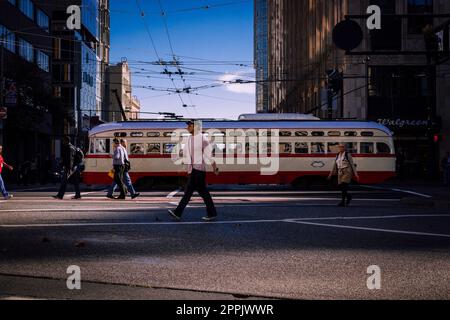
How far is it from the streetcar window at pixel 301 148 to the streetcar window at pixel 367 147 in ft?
8.08

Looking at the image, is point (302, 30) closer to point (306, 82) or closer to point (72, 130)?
point (306, 82)

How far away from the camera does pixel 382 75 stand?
41.2 m

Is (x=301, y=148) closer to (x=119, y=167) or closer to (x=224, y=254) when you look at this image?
(x=119, y=167)

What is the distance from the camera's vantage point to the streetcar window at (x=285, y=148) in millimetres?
26422

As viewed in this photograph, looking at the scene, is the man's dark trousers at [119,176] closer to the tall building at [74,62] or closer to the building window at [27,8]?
the building window at [27,8]

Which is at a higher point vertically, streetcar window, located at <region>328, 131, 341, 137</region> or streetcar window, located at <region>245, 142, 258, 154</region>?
streetcar window, located at <region>328, 131, 341, 137</region>

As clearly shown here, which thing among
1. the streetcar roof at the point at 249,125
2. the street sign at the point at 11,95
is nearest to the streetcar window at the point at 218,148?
the streetcar roof at the point at 249,125

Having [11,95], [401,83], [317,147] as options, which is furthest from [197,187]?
[401,83]

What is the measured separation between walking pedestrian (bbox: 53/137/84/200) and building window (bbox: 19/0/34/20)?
108 ft

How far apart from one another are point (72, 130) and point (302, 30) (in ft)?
98.3

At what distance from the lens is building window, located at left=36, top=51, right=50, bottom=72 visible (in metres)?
51.8

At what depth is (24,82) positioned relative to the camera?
122 ft

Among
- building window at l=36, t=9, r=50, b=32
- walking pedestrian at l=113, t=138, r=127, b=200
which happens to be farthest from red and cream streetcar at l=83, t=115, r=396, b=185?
building window at l=36, t=9, r=50, b=32

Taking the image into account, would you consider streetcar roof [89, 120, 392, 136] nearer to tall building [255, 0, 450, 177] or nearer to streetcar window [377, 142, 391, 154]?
streetcar window [377, 142, 391, 154]
